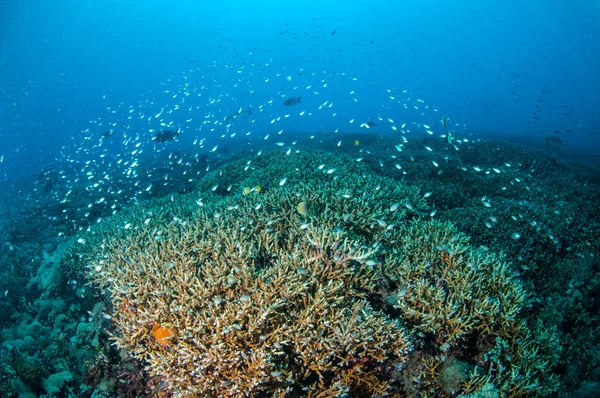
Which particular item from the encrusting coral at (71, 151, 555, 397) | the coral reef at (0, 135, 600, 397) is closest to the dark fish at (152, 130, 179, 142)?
the coral reef at (0, 135, 600, 397)

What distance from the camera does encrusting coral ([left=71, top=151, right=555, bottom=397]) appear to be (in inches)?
149

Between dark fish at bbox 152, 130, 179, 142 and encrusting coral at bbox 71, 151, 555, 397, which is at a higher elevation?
dark fish at bbox 152, 130, 179, 142

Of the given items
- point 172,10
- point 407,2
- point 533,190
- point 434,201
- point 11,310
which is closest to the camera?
point 11,310

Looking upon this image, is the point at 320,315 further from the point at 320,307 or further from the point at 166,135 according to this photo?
the point at 166,135

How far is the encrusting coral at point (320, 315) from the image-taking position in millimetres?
3779

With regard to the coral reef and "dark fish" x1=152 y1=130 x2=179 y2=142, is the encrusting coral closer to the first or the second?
the coral reef


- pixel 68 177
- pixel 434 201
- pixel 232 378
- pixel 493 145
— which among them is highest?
pixel 68 177

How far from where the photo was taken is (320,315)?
4098 mm

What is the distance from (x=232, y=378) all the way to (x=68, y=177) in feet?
105

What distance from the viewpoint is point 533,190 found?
463 inches

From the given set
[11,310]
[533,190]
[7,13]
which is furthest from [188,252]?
[7,13]

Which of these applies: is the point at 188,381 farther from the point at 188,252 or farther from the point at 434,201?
the point at 434,201

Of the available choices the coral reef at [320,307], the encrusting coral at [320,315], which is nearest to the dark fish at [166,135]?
the coral reef at [320,307]

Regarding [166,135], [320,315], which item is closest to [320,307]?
[320,315]
